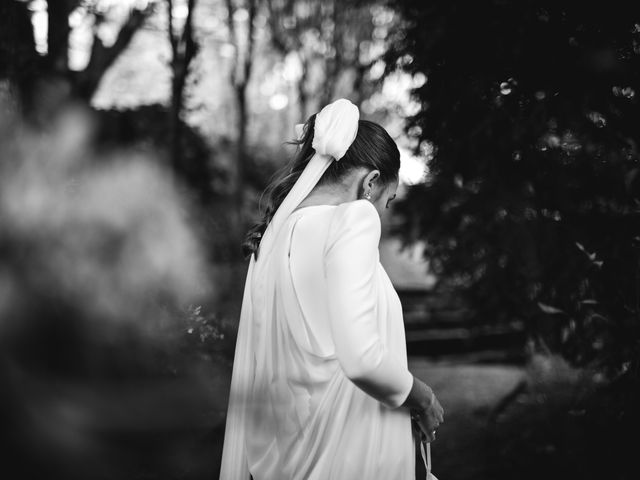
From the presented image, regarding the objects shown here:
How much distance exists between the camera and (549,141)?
374 centimetres

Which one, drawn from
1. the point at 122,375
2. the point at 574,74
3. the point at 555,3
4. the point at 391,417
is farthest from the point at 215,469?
the point at 555,3

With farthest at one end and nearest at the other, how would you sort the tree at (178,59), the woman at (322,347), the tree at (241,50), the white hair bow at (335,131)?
1. the tree at (241,50)
2. the tree at (178,59)
3. the white hair bow at (335,131)
4. the woman at (322,347)

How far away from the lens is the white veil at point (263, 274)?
179 cm

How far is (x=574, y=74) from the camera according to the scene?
3.18 m

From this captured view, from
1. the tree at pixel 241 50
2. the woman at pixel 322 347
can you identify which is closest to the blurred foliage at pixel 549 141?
the woman at pixel 322 347

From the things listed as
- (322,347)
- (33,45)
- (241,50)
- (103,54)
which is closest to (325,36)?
(241,50)

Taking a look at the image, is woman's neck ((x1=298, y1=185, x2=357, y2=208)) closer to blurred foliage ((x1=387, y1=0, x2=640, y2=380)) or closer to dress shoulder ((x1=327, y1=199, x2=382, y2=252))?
dress shoulder ((x1=327, y1=199, x2=382, y2=252))

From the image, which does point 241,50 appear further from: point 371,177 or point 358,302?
point 358,302

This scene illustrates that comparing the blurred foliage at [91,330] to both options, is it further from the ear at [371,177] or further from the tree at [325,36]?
Answer: the tree at [325,36]

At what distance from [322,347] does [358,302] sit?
0.93ft

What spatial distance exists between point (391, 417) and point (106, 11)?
4.15 m

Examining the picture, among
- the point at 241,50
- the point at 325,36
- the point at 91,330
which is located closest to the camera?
the point at 91,330

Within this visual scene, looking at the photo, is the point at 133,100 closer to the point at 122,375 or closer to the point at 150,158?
the point at 150,158

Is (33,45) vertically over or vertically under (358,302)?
over
